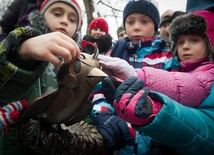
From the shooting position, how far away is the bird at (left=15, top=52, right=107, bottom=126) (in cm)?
56

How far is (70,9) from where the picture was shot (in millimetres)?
1067

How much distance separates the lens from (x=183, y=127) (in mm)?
669

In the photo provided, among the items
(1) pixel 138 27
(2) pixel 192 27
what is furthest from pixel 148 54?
(2) pixel 192 27

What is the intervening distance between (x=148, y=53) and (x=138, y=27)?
7.6 inches

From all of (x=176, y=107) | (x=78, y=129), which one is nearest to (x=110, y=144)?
(x=78, y=129)

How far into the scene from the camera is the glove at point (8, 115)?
51cm

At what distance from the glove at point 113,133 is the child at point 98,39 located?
0.60 m

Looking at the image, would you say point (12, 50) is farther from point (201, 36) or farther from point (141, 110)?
point (201, 36)

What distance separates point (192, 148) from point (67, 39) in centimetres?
58

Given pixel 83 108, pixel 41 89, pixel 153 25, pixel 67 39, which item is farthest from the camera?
pixel 153 25

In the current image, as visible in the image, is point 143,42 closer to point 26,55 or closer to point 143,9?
point 143,9

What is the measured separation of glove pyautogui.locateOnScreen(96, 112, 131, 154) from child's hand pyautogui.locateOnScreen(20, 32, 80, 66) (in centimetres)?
35

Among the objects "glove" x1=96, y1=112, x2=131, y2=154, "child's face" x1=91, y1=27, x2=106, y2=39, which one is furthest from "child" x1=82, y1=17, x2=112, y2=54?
"glove" x1=96, y1=112, x2=131, y2=154

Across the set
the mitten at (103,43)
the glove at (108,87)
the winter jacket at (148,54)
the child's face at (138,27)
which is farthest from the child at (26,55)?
the mitten at (103,43)
